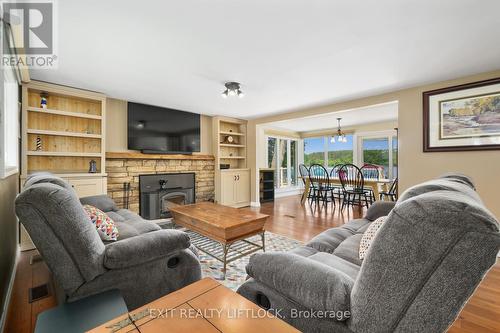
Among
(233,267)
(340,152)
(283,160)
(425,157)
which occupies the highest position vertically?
(340,152)

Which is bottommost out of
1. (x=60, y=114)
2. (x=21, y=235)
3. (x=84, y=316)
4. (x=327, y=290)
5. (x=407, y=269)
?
(x=21, y=235)

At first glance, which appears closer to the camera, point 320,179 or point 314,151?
point 320,179

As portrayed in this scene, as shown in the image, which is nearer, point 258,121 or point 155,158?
point 155,158

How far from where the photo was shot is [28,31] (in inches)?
73.0

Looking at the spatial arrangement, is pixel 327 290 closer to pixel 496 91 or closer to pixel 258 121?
pixel 496 91

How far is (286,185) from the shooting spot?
25.6 feet

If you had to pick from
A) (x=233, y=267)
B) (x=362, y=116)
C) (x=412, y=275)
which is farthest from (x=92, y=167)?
(x=362, y=116)

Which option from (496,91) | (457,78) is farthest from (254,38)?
(496,91)

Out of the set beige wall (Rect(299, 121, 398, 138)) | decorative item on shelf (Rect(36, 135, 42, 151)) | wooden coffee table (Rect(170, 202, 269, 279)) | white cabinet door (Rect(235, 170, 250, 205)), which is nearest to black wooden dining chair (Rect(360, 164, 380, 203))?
beige wall (Rect(299, 121, 398, 138))

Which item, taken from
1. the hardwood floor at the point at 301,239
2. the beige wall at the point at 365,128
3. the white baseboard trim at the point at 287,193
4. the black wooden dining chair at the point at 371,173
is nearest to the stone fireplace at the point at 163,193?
the hardwood floor at the point at 301,239

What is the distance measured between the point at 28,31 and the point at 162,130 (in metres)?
2.63

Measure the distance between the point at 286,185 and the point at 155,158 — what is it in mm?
4729

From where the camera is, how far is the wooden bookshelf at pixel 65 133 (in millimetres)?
3109

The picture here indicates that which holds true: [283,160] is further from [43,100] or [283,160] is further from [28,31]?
[28,31]
